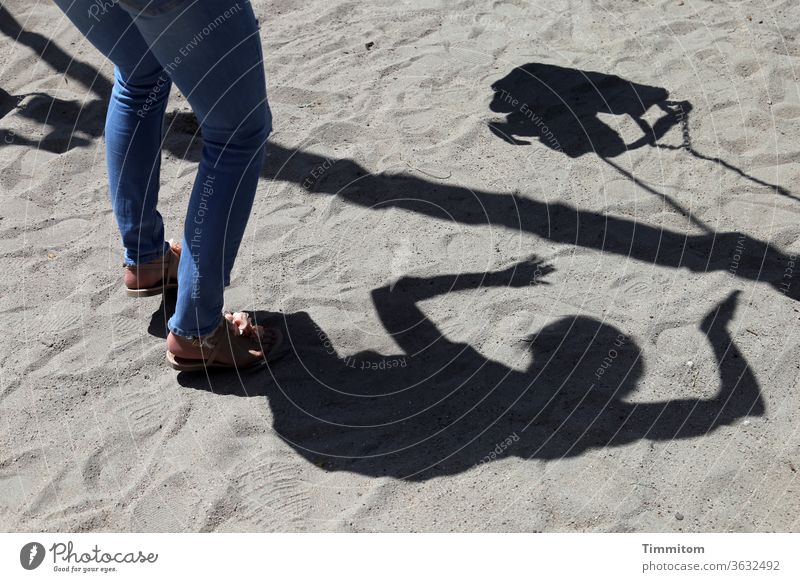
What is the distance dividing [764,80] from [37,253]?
3.20m

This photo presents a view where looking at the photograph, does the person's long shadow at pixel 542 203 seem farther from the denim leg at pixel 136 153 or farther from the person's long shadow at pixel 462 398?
the denim leg at pixel 136 153

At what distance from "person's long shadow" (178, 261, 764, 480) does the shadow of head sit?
41.5 inches

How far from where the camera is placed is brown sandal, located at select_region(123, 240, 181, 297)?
10.5 feet

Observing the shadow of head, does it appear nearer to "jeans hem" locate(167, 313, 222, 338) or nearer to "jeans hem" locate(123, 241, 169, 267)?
"jeans hem" locate(123, 241, 169, 267)

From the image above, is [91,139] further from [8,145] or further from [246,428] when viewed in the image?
[246,428]

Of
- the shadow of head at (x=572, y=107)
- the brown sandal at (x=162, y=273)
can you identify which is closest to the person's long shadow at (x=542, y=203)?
the shadow of head at (x=572, y=107)

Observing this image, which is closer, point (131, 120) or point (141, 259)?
point (131, 120)

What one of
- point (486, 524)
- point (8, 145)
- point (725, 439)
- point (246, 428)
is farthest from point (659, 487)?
point (8, 145)

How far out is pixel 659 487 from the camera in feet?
8.72

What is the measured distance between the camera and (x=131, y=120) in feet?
9.45

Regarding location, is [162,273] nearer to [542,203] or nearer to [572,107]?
[542,203]
